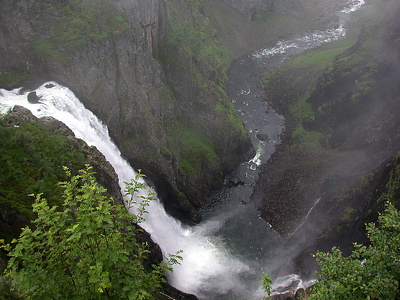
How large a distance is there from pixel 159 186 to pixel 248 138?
21.5 meters

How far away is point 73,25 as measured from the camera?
41094mm

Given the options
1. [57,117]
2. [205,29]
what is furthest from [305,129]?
[57,117]

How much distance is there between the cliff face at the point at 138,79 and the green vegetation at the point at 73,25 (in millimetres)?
123

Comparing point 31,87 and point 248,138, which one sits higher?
point 31,87

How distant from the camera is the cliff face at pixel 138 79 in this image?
3806cm

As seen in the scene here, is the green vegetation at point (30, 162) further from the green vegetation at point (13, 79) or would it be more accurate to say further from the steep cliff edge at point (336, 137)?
the steep cliff edge at point (336, 137)

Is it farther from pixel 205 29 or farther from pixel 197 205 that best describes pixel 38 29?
pixel 205 29

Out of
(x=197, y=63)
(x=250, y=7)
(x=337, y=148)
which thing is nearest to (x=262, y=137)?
(x=337, y=148)

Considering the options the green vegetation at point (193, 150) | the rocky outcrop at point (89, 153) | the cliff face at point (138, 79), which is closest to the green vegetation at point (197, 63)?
the cliff face at point (138, 79)

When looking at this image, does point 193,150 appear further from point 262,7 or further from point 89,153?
point 262,7

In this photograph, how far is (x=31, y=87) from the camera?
116ft

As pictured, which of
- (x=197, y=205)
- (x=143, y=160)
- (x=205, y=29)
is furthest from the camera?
(x=205, y=29)

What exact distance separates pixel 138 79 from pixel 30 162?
81.9 ft

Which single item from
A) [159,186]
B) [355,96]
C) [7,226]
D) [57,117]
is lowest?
[159,186]
